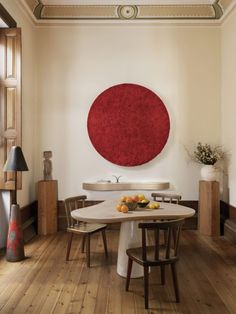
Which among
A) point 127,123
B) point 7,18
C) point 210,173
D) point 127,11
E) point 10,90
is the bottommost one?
point 210,173

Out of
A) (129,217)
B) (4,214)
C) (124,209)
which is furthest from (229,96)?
(4,214)

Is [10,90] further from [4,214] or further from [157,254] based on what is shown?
[157,254]

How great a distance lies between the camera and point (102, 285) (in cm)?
318

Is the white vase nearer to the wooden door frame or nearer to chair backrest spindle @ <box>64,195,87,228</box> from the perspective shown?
chair backrest spindle @ <box>64,195,87,228</box>

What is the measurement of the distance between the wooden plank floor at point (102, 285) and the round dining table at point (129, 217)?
0.52ft

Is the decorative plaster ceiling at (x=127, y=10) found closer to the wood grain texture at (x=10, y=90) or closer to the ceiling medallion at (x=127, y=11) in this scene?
the ceiling medallion at (x=127, y=11)

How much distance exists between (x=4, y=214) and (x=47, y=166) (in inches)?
49.1

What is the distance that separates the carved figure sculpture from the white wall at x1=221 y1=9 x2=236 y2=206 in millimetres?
2895

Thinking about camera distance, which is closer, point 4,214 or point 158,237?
point 158,237

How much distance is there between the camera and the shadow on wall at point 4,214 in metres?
4.34

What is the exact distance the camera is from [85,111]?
5.60 m

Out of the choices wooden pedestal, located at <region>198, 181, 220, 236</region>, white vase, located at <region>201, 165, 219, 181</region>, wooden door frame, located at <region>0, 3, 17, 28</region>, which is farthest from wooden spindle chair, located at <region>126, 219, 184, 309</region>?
wooden door frame, located at <region>0, 3, 17, 28</region>

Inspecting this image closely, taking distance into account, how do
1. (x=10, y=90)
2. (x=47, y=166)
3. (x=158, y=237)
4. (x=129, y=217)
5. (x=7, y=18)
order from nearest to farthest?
(x=158, y=237), (x=129, y=217), (x=7, y=18), (x=10, y=90), (x=47, y=166)

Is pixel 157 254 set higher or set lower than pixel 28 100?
lower
